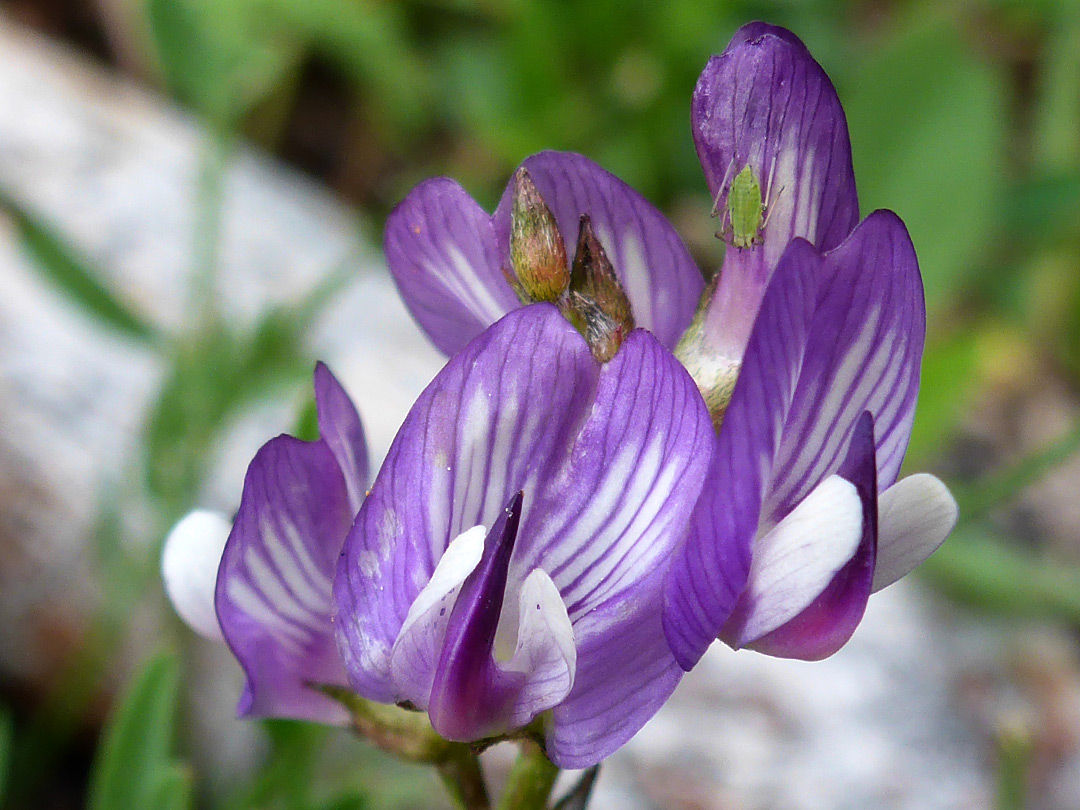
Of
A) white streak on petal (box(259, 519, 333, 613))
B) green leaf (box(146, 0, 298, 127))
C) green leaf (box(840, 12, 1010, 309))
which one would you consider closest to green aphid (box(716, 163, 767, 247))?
white streak on petal (box(259, 519, 333, 613))

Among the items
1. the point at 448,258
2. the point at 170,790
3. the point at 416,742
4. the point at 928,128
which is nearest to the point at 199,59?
the point at 448,258

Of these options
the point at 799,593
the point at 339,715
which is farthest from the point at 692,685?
the point at 799,593

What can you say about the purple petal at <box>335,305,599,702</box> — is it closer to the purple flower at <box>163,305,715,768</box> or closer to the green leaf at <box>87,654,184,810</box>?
the purple flower at <box>163,305,715,768</box>

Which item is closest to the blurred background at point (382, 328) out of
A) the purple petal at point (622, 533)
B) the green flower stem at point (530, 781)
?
the green flower stem at point (530, 781)

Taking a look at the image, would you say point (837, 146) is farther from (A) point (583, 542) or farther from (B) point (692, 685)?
(B) point (692, 685)

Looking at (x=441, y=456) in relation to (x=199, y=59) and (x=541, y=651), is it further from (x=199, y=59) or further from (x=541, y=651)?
(x=199, y=59)

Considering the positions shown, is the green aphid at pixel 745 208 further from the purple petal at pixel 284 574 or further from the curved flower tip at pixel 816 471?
the purple petal at pixel 284 574
